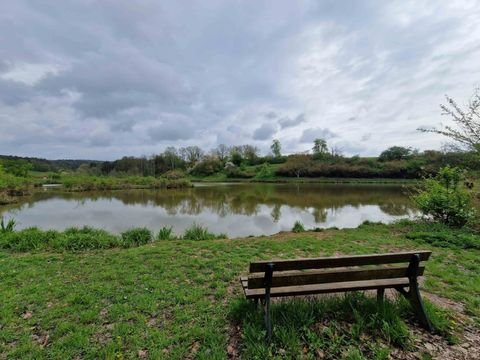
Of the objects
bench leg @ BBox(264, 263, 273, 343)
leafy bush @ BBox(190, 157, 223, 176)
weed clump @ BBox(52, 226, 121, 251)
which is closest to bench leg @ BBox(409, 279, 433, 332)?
bench leg @ BBox(264, 263, 273, 343)

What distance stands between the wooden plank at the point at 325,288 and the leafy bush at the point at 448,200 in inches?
260

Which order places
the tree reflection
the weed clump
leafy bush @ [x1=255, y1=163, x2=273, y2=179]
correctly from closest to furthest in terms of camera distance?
the weed clump, the tree reflection, leafy bush @ [x1=255, y1=163, x2=273, y2=179]

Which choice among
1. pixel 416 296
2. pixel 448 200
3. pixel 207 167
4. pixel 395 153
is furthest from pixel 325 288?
pixel 395 153

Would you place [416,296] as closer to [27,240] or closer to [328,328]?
[328,328]

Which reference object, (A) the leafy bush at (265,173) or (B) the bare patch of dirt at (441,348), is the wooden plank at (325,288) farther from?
(A) the leafy bush at (265,173)

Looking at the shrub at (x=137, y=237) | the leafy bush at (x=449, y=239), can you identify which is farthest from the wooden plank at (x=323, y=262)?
the shrub at (x=137, y=237)

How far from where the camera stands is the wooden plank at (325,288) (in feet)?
7.63

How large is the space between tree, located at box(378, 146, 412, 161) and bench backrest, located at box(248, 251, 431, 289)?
56.4 meters

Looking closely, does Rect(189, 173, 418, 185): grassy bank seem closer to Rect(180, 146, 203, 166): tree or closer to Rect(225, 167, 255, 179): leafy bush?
Rect(225, 167, 255, 179): leafy bush

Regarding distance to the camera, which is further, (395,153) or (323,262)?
(395,153)

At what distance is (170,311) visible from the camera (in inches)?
110

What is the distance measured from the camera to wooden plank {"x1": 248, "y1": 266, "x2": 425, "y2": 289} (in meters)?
2.24

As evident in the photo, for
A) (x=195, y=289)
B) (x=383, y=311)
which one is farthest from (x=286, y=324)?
(x=195, y=289)

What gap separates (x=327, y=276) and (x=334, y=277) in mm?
77
